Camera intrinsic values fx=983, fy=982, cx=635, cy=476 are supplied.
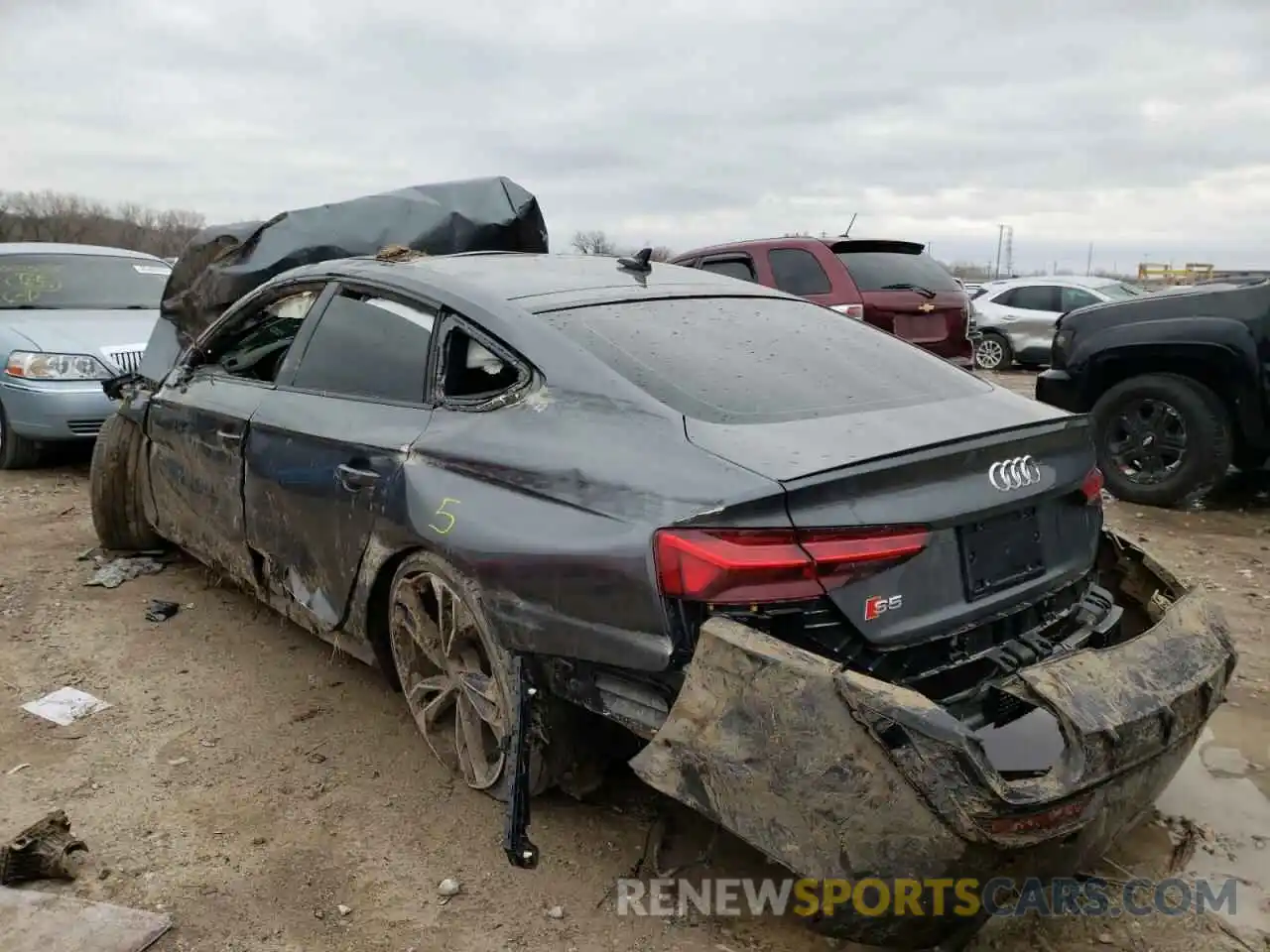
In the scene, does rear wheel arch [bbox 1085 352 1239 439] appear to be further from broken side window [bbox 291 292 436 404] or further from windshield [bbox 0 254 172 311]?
windshield [bbox 0 254 172 311]

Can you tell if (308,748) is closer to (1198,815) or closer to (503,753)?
(503,753)

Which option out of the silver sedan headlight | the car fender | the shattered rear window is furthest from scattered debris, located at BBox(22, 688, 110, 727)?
the car fender

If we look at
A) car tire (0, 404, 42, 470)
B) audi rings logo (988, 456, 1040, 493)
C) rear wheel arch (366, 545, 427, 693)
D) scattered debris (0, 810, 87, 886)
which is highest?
audi rings logo (988, 456, 1040, 493)

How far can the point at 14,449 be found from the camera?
7066mm

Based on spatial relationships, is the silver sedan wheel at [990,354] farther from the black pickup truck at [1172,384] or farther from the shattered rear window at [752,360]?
the shattered rear window at [752,360]

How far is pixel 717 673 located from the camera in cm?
197

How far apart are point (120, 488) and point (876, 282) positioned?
5663 mm

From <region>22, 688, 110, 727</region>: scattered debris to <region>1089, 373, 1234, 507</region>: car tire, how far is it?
5730 millimetres

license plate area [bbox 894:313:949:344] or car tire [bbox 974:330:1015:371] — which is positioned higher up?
license plate area [bbox 894:313:949:344]

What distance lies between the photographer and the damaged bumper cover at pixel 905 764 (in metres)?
1.80

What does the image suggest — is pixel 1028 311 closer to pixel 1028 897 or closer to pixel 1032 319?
pixel 1032 319

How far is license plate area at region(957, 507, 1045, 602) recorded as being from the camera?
7.34ft

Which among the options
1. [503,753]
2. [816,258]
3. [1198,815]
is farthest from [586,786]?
[816,258]

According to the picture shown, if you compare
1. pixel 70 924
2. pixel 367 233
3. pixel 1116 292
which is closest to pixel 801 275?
pixel 367 233
